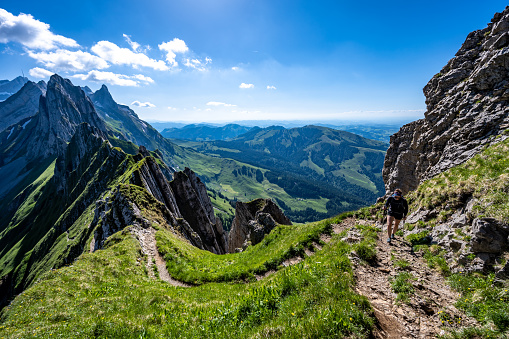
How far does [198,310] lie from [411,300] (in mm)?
9922

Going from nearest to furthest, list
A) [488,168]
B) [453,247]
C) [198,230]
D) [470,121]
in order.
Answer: [453,247], [488,168], [470,121], [198,230]

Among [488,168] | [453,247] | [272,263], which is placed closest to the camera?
[453,247]

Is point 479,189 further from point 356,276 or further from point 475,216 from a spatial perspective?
point 356,276

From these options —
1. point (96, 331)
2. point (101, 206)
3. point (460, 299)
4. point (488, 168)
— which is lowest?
point (101, 206)

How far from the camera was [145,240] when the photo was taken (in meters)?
31.9

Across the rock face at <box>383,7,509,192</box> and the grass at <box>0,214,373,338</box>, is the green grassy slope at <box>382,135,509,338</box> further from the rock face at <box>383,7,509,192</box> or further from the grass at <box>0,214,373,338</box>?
the rock face at <box>383,7,509,192</box>

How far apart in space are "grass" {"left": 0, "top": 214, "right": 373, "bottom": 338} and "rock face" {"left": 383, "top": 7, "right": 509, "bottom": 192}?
2767 cm

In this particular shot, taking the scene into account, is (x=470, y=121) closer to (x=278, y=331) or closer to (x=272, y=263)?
(x=272, y=263)

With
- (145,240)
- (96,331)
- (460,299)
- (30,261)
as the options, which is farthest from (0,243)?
(460,299)

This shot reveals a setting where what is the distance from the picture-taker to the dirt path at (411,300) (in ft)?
24.6

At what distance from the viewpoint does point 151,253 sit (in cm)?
2795

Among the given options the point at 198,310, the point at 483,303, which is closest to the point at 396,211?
the point at 483,303

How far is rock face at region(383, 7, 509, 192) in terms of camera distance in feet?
89.4

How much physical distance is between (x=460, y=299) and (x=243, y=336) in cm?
963
